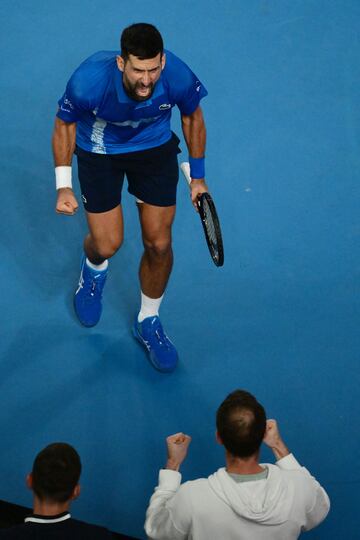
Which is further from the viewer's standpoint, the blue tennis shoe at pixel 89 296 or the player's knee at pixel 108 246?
the blue tennis shoe at pixel 89 296

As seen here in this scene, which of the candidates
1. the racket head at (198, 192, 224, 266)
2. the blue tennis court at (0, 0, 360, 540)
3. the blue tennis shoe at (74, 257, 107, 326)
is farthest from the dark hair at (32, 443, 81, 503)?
the blue tennis shoe at (74, 257, 107, 326)

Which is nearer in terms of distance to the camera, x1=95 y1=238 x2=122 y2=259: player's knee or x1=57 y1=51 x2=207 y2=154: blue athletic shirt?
x1=57 y1=51 x2=207 y2=154: blue athletic shirt

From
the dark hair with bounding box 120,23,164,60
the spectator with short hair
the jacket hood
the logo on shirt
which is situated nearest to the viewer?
the spectator with short hair

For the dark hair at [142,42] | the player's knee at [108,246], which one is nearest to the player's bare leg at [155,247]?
the player's knee at [108,246]

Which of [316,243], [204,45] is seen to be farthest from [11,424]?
[204,45]

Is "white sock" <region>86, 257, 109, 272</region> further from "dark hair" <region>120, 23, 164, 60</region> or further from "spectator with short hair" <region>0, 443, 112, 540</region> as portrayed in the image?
"spectator with short hair" <region>0, 443, 112, 540</region>

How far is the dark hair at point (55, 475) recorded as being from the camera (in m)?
2.52

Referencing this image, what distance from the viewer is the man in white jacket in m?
2.59

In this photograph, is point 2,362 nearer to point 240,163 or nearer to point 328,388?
point 328,388

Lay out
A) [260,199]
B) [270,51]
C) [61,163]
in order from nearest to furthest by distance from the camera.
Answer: [61,163] → [260,199] → [270,51]

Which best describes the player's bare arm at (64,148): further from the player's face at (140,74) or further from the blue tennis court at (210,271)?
the blue tennis court at (210,271)

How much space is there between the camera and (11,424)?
13.0 feet

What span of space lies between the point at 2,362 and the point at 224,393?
115 cm

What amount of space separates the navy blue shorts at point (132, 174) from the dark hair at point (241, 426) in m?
1.54
